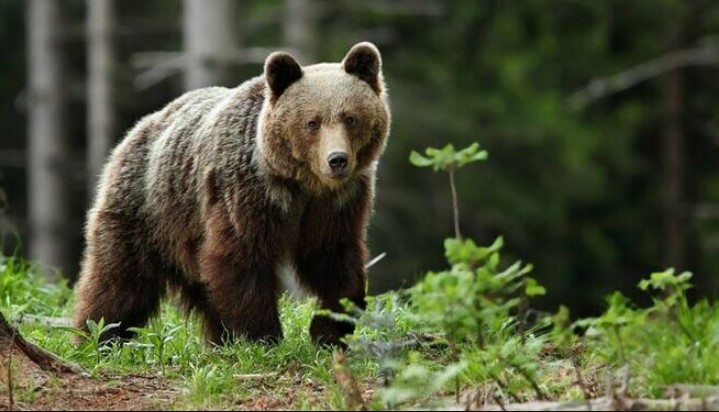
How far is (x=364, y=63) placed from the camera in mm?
6863

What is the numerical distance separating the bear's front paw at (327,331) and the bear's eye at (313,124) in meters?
0.89

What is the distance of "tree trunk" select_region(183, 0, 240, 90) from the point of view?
16.4 metres

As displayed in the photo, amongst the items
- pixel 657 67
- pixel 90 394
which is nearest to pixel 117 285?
pixel 90 394

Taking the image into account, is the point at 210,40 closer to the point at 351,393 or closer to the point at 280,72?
the point at 280,72

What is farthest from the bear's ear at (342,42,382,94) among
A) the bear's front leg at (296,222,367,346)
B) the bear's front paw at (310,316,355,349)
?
the bear's front paw at (310,316,355,349)

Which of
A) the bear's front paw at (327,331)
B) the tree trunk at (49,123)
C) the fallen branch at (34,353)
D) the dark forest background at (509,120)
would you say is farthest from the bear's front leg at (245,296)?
the tree trunk at (49,123)

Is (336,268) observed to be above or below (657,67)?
above

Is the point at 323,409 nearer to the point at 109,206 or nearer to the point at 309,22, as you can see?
the point at 109,206

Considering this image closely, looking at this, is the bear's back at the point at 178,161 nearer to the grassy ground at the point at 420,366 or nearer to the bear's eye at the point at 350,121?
the bear's eye at the point at 350,121

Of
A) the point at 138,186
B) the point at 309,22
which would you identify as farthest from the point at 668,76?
the point at 138,186

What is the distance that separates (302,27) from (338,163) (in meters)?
15.7

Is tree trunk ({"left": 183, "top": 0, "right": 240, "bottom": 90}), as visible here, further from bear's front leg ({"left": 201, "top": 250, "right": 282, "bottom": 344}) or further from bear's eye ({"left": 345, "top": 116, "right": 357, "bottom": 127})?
bear's eye ({"left": 345, "top": 116, "right": 357, "bottom": 127})

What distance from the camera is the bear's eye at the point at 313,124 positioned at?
6641mm

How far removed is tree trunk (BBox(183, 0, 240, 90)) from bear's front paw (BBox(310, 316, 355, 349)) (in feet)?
32.7
